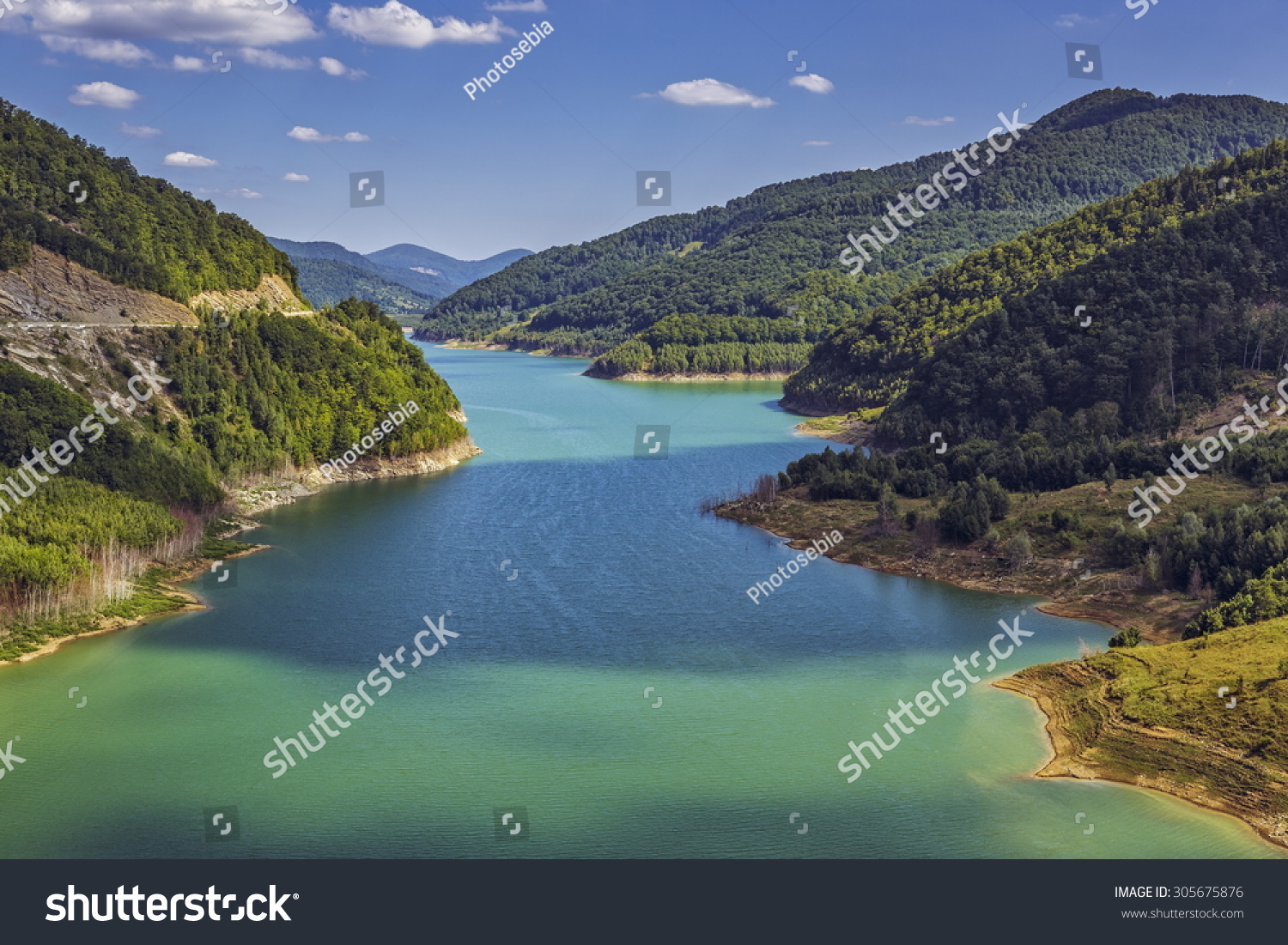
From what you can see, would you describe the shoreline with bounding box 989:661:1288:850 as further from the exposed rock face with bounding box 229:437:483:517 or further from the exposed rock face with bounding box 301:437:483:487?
the exposed rock face with bounding box 301:437:483:487

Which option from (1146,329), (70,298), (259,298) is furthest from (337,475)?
(1146,329)

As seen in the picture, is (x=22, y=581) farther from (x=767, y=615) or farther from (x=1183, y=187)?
(x=1183, y=187)

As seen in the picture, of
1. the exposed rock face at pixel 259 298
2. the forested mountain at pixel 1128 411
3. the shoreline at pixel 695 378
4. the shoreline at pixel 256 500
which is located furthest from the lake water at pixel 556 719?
the shoreline at pixel 695 378

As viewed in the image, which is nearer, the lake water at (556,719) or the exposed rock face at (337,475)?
the lake water at (556,719)

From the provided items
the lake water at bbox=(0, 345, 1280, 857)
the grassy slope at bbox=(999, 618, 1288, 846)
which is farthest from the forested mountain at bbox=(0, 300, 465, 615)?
the grassy slope at bbox=(999, 618, 1288, 846)

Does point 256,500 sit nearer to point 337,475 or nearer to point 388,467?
point 337,475

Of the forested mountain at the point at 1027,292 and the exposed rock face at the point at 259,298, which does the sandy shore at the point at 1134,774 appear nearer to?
the forested mountain at the point at 1027,292

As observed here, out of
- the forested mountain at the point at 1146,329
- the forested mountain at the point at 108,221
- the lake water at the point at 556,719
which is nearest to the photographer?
the lake water at the point at 556,719
